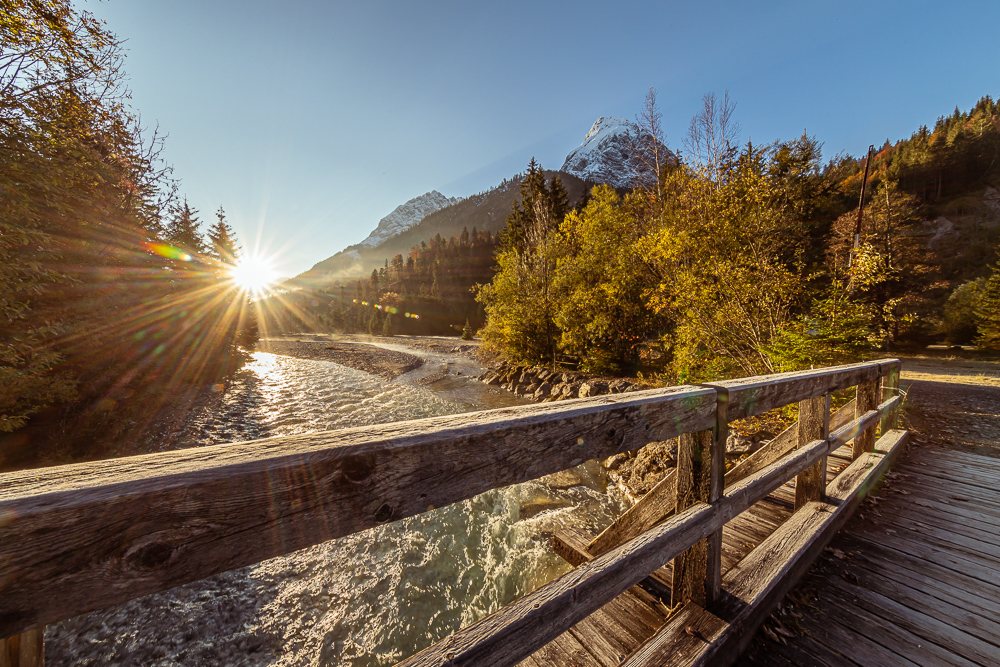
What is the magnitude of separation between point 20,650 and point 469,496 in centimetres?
112

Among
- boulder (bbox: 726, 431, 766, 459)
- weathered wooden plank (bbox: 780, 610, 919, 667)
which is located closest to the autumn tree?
boulder (bbox: 726, 431, 766, 459)

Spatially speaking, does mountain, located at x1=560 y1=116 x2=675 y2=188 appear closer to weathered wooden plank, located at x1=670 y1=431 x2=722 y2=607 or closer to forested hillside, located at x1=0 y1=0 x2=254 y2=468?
forested hillside, located at x1=0 y1=0 x2=254 y2=468

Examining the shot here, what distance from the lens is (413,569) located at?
183 inches

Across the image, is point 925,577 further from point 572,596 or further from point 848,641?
point 572,596

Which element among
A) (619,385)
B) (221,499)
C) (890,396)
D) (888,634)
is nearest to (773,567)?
(888,634)

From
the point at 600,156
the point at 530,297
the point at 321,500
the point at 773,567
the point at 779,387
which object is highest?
the point at 600,156

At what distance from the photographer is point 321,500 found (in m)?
0.91

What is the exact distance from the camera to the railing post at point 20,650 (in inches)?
30.8

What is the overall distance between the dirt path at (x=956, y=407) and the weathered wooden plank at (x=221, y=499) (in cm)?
858

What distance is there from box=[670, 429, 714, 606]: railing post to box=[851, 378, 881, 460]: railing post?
3.45 m

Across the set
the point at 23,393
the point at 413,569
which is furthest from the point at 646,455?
the point at 23,393

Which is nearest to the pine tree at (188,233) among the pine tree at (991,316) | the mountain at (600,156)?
the pine tree at (991,316)

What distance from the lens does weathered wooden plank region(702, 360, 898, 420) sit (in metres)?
1.98

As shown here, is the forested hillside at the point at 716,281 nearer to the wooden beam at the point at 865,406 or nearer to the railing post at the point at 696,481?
the wooden beam at the point at 865,406
